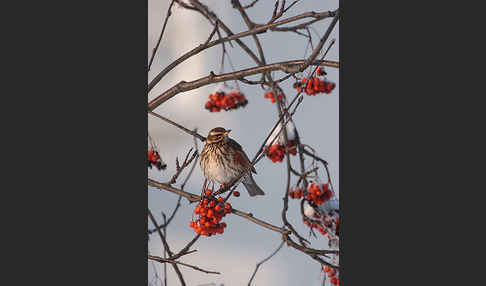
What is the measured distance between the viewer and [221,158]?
2.43 m

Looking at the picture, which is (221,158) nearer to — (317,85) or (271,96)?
(271,96)

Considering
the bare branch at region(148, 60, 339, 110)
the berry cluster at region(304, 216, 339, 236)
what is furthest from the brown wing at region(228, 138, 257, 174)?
the berry cluster at region(304, 216, 339, 236)

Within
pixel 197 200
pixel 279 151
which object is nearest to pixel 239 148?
pixel 279 151

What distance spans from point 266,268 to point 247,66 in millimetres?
905

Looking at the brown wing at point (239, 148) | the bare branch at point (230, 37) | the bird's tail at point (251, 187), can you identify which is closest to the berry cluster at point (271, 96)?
the bare branch at point (230, 37)

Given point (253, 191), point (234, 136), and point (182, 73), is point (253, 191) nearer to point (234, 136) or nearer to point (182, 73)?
point (234, 136)

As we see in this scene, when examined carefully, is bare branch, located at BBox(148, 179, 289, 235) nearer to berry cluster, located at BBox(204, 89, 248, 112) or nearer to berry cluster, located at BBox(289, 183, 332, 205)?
berry cluster, located at BBox(289, 183, 332, 205)

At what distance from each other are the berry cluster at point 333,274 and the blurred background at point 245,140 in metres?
0.04

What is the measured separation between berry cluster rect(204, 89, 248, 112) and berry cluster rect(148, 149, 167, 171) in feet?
1.12

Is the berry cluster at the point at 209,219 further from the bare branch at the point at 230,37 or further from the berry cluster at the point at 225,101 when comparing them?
the bare branch at the point at 230,37

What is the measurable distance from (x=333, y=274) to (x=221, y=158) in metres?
0.71

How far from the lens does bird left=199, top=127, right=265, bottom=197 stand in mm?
2402

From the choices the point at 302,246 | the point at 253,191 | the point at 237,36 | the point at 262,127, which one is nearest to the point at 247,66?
the point at 237,36

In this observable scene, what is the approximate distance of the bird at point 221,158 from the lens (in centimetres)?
240
